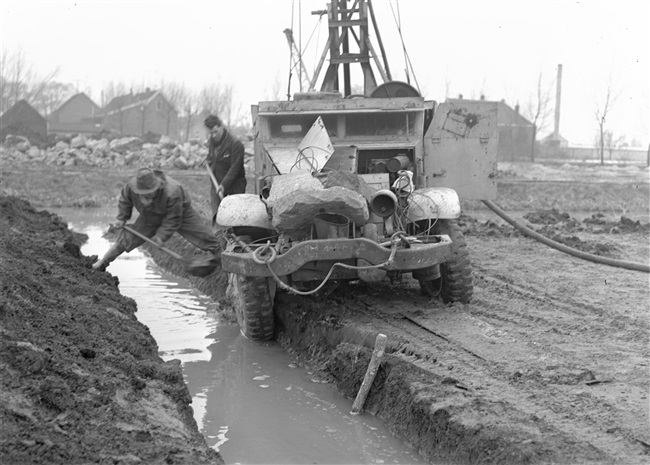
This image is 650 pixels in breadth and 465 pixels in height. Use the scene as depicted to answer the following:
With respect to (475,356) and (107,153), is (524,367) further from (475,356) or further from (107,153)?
(107,153)

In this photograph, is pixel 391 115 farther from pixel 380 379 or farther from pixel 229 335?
pixel 380 379

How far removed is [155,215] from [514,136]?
1697 inches

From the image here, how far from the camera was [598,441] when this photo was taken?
4.78m

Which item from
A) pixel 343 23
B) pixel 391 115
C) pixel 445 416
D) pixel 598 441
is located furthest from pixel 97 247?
pixel 598 441

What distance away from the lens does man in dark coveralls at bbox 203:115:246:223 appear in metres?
10.5

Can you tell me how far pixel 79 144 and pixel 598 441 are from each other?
41.7 metres

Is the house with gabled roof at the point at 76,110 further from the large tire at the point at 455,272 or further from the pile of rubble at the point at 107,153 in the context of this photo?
the large tire at the point at 455,272

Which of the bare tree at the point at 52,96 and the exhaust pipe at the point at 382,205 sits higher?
the bare tree at the point at 52,96

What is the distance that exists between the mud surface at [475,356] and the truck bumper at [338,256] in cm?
58

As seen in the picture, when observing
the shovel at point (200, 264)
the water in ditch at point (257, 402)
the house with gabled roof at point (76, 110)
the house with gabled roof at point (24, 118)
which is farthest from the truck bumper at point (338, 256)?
the house with gabled roof at point (76, 110)

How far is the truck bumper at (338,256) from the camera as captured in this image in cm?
741

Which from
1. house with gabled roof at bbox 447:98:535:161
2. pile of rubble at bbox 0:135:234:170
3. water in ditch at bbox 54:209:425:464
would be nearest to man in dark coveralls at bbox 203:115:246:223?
water in ditch at bbox 54:209:425:464

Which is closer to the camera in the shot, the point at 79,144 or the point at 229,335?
the point at 229,335

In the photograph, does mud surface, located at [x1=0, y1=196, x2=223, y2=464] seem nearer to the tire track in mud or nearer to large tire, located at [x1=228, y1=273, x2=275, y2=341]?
large tire, located at [x1=228, y1=273, x2=275, y2=341]
